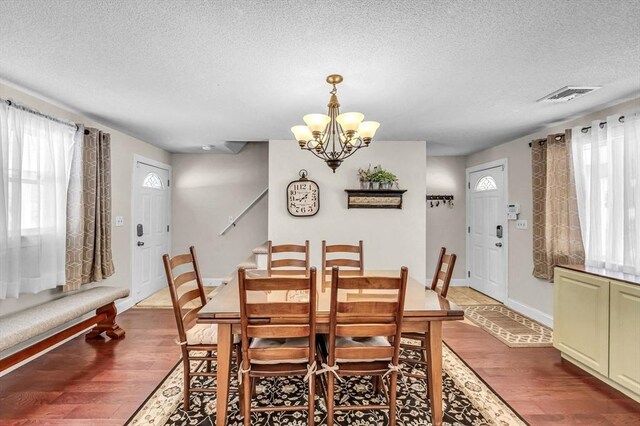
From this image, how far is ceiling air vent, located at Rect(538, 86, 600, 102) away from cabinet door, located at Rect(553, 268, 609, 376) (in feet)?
4.87

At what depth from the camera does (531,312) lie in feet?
12.9

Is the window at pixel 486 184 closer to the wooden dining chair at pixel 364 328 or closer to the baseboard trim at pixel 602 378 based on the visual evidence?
the baseboard trim at pixel 602 378

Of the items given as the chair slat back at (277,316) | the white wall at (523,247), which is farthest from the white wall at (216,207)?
the chair slat back at (277,316)

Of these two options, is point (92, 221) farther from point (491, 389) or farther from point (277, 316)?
point (491, 389)

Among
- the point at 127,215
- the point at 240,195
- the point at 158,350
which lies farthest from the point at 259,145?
the point at 158,350

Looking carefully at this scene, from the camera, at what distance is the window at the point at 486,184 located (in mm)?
4770

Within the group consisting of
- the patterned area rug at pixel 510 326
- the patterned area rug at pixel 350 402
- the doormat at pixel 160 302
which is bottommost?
the patterned area rug at pixel 350 402

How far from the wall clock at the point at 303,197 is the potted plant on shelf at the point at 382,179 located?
0.76 metres

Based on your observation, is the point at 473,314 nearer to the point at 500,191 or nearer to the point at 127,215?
the point at 500,191

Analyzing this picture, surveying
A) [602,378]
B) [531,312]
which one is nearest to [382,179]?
[531,312]

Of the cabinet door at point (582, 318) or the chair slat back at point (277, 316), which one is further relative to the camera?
the cabinet door at point (582, 318)

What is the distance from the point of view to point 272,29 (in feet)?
5.66

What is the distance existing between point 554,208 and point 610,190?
1.97 feet

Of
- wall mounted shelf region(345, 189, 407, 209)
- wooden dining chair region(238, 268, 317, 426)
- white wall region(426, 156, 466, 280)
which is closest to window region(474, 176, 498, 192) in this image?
white wall region(426, 156, 466, 280)
